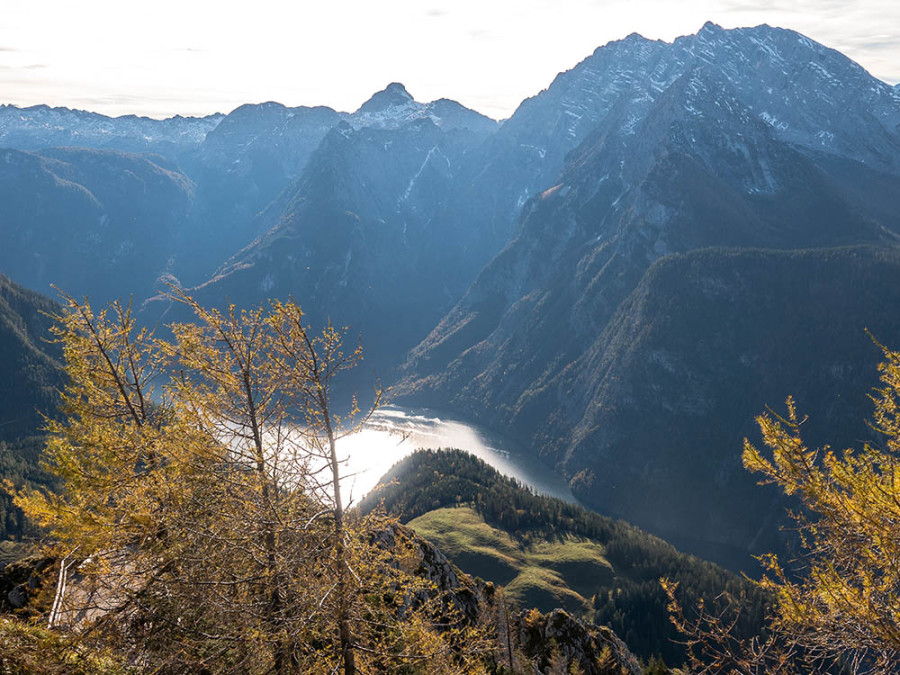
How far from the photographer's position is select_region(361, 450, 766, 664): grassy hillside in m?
129

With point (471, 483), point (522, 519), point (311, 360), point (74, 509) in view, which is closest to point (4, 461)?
point (471, 483)

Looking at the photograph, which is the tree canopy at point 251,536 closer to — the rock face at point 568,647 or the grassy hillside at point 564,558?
the rock face at point 568,647

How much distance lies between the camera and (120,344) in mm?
25156

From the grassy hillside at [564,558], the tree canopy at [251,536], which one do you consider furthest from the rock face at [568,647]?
the grassy hillside at [564,558]

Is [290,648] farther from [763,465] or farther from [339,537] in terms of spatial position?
[763,465]

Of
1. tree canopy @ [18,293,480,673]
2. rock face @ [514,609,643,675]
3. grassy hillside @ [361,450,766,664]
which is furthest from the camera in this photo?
grassy hillside @ [361,450,766,664]

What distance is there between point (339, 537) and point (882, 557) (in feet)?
43.8

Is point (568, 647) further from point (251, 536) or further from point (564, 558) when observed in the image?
point (564, 558)

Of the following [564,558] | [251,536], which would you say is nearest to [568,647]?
[251,536]

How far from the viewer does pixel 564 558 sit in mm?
146375

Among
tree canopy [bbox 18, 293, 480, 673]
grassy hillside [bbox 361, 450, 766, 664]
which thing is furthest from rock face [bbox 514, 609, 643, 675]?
grassy hillside [bbox 361, 450, 766, 664]

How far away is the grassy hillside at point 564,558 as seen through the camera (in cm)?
12888

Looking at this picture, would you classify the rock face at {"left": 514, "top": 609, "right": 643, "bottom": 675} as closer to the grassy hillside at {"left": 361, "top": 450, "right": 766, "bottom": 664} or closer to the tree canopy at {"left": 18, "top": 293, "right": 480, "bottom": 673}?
the tree canopy at {"left": 18, "top": 293, "right": 480, "bottom": 673}

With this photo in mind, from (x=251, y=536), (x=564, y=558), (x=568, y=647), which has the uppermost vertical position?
(x=251, y=536)
